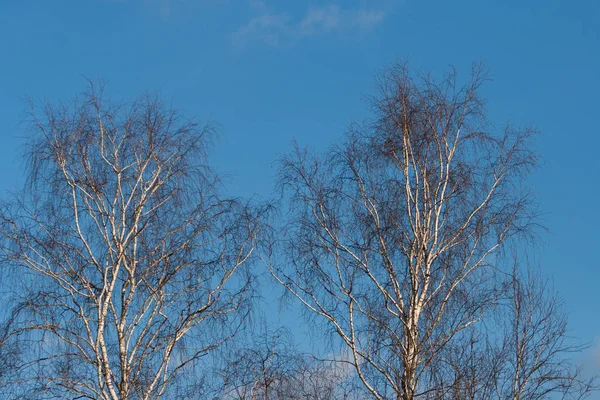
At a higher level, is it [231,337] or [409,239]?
[409,239]

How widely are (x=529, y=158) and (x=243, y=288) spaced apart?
237 inches

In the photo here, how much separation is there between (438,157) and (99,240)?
21.6ft

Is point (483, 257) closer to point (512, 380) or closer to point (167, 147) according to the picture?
point (512, 380)

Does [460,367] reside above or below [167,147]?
below

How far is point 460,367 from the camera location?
18.0 m

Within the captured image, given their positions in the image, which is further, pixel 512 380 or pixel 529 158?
pixel 512 380

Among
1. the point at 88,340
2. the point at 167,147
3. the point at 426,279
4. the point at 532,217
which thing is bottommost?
the point at 88,340

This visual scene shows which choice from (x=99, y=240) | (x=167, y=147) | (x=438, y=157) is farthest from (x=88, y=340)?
(x=438, y=157)

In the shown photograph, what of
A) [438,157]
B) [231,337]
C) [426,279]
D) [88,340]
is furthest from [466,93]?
[88,340]

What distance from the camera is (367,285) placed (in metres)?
17.3

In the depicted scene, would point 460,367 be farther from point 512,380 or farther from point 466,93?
point 466,93

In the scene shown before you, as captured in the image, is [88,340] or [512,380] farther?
[512,380]

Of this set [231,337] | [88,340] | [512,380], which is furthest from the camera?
[512,380]

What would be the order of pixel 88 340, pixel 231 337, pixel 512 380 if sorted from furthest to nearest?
pixel 512 380, pixel 231 337, pixel 88 340
